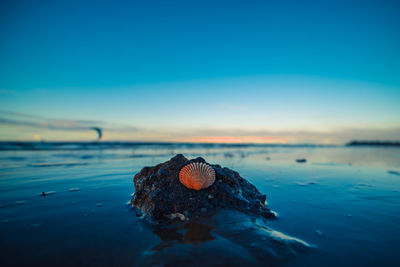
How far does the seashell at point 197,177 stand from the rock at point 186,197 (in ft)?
0.43

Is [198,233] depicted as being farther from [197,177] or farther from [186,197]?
[197,177]

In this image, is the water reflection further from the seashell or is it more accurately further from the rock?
the seashell

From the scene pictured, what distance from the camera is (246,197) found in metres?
4.10

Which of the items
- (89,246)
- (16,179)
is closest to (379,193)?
(89,246)

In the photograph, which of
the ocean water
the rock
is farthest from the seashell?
the ocean water

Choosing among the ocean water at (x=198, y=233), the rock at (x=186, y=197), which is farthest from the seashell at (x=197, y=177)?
the ocean water at (x=198, y=233)

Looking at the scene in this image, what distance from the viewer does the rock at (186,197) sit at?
3.47 meters

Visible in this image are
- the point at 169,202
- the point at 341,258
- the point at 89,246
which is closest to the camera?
the point at 341,258

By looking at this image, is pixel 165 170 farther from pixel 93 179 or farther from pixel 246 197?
pixel 93 179

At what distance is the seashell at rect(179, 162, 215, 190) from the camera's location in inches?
146

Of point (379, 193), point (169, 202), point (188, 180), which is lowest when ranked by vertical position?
point (379, 193)

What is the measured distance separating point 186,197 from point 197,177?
0.44 metres

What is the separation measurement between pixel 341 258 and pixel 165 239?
7.59 ft

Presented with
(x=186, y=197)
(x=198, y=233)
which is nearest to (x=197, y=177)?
(x=186, y=197)
